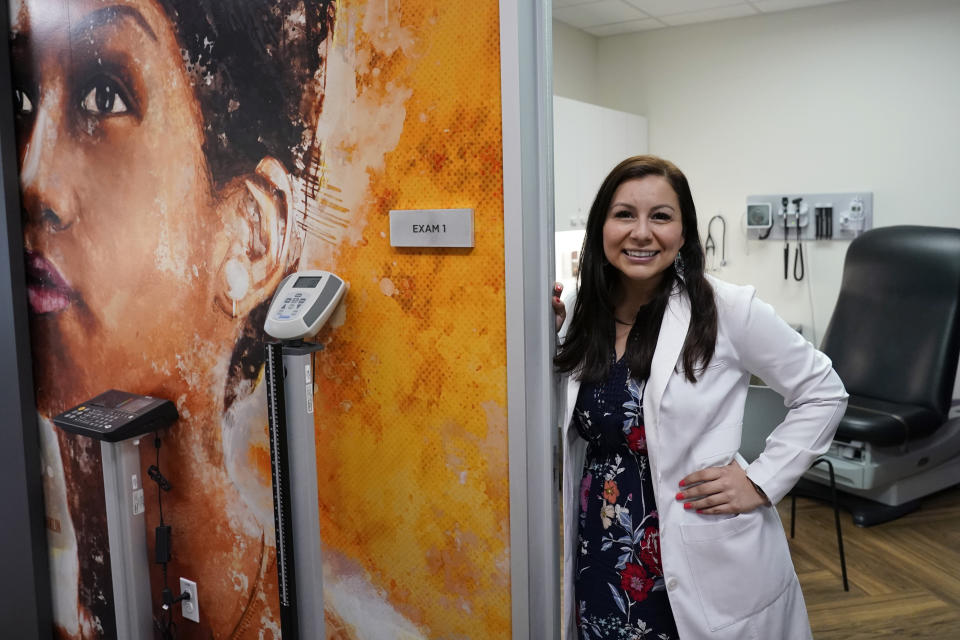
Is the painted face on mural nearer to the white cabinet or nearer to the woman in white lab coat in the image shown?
the woman in white lab coat

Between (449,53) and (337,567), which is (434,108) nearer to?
(449,53)

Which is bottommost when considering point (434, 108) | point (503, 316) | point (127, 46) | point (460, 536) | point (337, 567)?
point (337, 567)

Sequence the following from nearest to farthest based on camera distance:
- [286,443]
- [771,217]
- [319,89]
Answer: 1. [286,443]
2. [319,89]
3. [771,217]

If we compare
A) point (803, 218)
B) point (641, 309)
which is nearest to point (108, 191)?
point (641, 309)

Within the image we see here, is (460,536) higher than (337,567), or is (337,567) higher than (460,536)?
(460,536)

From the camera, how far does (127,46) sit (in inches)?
78.7

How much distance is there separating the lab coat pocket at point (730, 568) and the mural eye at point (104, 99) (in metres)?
1.76

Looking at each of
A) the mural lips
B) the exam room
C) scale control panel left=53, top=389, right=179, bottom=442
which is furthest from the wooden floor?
the mural lips

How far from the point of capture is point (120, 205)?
2107 mm

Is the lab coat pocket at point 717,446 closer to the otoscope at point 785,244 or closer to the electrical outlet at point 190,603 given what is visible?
the electrical outlet at point 190,603

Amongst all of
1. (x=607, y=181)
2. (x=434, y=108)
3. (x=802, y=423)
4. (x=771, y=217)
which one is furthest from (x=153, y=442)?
(x=771, y=217)

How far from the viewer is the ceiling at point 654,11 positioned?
14.5 ft

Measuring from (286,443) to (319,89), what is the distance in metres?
0.76

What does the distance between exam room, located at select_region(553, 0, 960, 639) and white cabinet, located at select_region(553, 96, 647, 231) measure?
0.01m
